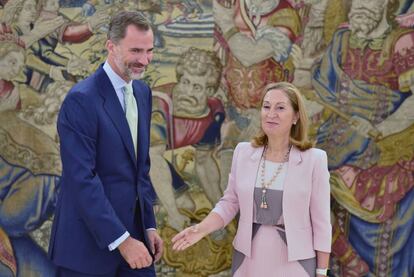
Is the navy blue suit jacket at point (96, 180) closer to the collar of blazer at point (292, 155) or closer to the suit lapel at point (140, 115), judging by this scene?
the suit lapel at point (140, 115)

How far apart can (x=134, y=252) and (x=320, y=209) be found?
41.4 inches

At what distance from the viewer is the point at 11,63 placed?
453 centimetres

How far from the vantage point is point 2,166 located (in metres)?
4.55

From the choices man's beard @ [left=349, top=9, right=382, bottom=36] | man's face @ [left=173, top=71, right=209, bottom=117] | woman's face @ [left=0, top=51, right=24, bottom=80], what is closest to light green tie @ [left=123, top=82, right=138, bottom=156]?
man's face @ [left=173, top=71, right=209, bottom=117]

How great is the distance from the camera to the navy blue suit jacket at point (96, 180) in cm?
278

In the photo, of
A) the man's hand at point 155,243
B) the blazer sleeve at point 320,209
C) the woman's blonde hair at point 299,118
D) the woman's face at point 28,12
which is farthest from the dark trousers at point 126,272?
the woman's face at point 28,12

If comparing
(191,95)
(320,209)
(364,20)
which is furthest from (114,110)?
(364,20)

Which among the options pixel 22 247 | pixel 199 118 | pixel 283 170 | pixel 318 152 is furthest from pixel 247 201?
pixel 22 247

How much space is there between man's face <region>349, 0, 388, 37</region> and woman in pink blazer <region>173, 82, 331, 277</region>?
1363 mm

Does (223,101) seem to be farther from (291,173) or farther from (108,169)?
(108,169)

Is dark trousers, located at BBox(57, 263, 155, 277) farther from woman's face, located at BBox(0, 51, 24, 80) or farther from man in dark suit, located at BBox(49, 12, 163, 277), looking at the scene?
woman's face, located at BBox(0, 51, 24, 80)

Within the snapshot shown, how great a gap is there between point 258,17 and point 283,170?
1.63m

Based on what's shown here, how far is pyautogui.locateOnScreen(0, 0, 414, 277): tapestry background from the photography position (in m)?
4.43

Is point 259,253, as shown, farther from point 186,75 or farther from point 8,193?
point 8,193
